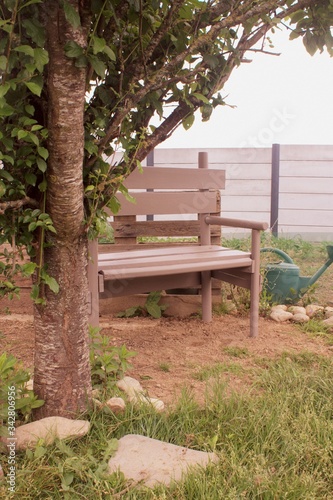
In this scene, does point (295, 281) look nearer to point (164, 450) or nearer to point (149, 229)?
point (149, 229)

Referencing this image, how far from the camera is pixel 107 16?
1746 mm

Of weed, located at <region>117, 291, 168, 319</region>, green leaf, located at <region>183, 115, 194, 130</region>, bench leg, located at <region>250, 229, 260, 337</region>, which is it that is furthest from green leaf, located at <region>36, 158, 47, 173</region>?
weed, located at <region>117, 291, 168, 319</region>

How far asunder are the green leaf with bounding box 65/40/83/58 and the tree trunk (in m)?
0.06

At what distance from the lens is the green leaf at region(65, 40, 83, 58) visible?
1633 mm

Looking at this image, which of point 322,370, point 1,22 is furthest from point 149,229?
point 1,22

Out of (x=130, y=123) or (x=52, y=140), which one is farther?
(x=130, y=123)

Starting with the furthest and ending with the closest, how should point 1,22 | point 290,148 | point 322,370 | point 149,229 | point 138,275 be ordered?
point 290,148
point 149,229
point 138,275
point 322,370
point 1,22

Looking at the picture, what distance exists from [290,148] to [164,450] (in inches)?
260

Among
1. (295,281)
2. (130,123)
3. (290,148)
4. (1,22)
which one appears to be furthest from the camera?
(290,148)

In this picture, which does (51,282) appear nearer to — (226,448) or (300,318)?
(226,448)

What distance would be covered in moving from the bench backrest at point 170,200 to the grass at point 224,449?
1584mm

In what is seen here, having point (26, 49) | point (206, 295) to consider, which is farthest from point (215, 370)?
point (26, 49)

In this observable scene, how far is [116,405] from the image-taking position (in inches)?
83.4

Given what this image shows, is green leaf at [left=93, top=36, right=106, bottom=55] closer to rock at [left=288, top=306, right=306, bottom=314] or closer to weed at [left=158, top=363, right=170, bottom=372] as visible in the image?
weed at [left=158, top=363, right=170, bottom=372]
